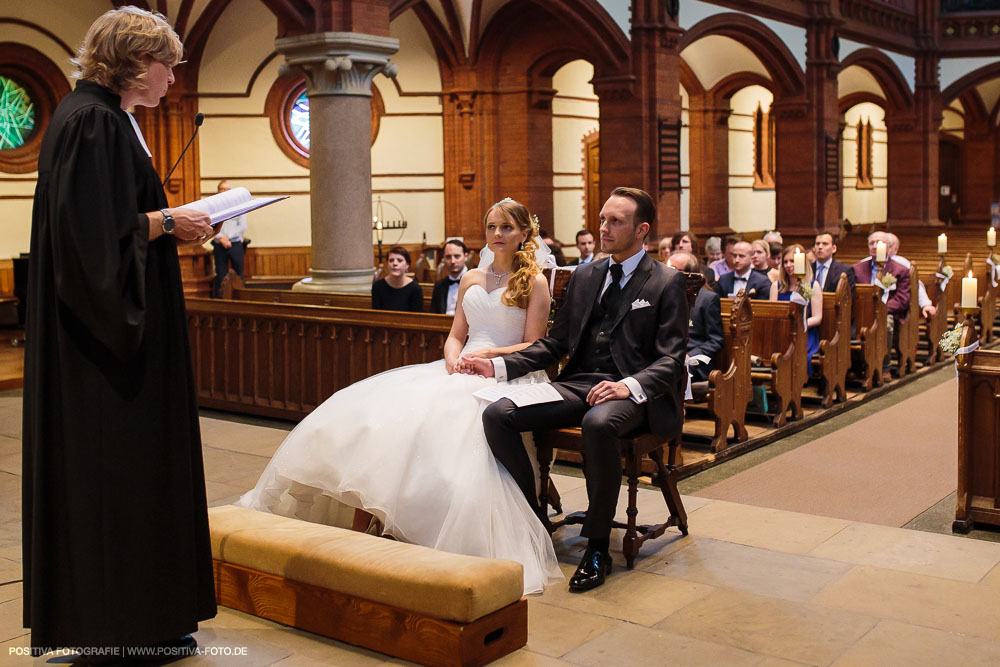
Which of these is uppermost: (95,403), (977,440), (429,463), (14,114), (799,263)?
(14,114)

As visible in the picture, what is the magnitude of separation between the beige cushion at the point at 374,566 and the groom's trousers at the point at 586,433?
662mm

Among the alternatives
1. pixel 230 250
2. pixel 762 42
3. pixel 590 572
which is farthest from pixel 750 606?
pixel 762 42

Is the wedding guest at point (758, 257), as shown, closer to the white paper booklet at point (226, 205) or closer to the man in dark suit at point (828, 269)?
the man in dark suit at point (828, 269)

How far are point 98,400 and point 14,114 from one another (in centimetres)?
1201

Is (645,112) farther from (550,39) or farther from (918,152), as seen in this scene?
(918,152)

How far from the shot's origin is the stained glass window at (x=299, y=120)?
51.3 feet

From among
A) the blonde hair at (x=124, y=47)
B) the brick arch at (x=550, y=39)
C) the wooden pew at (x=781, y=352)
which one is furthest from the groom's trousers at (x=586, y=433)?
the brick arch at (x=550, y=39)

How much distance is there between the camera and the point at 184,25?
14.3 m

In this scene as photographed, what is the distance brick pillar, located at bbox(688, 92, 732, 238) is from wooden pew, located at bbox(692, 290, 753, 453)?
45.6 ft

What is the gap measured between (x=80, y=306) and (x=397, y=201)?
13597 millimetres

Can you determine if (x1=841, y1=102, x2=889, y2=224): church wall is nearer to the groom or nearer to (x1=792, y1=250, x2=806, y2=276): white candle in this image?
(x1=792, y1=250, x2=806, y2=276): white candle

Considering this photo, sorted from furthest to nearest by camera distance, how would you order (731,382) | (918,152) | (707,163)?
(918,152) → (707,163) → (731,382)

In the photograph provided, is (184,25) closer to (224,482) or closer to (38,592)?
(224,482)

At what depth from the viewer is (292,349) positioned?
23.6ft
